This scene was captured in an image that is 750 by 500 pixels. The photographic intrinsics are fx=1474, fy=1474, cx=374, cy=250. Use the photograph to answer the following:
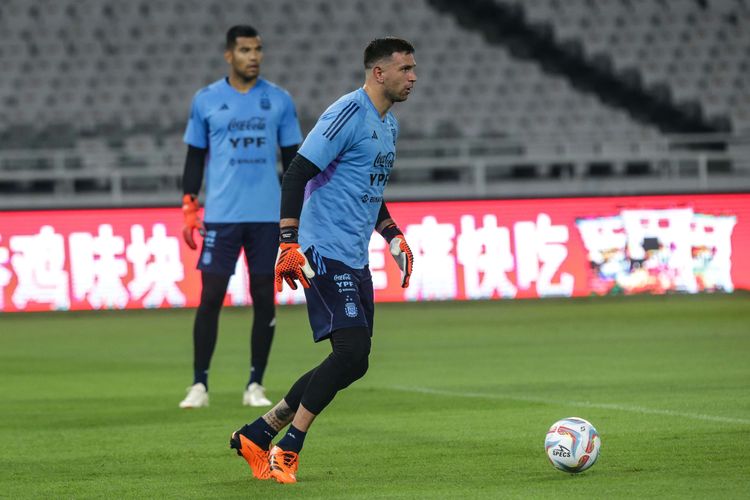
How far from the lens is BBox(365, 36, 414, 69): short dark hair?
7062 millimetres

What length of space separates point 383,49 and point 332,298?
1.22 m

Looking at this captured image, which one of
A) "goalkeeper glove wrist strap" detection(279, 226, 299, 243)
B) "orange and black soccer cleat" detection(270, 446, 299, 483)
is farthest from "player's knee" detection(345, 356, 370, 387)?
"goalkeeper glove wrist strap" detection(279, 226, 299, 243)

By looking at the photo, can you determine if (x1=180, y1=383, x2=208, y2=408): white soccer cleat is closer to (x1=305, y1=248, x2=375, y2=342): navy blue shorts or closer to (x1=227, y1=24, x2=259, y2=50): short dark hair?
(x1=227, y1=24, x2=259, y2=50): short dark hair

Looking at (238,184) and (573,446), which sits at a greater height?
(238,184)

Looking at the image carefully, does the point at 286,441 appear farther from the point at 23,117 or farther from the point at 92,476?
the point at 23,117

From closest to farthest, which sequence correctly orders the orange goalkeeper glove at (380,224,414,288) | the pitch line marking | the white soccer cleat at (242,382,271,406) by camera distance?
the orange goalkeeper glove at (380,224,414,288), the pitch line marking, the white soccer cleat at (242,382,271,406)

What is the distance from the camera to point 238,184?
10383mm

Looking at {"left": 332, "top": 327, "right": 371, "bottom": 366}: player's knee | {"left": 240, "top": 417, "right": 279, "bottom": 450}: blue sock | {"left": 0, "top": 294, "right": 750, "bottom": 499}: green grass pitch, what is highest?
{"left": 332, "top": 327, "right": 371, "bottom": 366}: player's knee

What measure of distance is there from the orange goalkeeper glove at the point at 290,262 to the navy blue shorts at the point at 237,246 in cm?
352

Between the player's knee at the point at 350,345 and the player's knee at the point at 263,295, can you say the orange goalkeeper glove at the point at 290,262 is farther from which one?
the player's knee at the point at 263,295

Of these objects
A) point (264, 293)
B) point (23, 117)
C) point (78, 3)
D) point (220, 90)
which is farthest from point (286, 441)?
point (78, 3)

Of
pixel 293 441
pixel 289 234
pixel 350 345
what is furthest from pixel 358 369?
pixel 289 234

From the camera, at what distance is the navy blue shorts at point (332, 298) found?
22.7 feet

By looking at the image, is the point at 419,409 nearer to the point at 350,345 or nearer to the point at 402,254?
the point at 402,254
